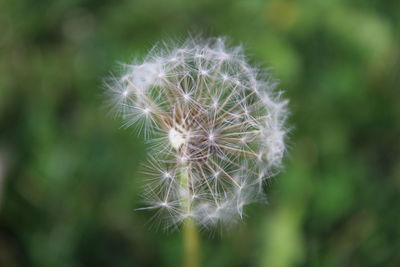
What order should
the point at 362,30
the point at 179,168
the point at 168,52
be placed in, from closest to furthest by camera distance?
the point at 179,168 → the point at 168,52 → the point at 362,30

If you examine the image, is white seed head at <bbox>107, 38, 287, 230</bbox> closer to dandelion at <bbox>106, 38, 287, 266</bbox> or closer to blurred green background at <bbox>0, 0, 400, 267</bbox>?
dandelion at <bbox>106, 38, 287, 266</bbox>

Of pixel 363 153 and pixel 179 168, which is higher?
pixel 363 153

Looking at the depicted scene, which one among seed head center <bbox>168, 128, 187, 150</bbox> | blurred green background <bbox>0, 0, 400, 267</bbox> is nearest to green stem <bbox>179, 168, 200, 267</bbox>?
seed head center <bbox>168, 128, 187, 150</bbox>

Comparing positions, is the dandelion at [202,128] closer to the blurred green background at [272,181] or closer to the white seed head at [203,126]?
the white seed head at [203,126]

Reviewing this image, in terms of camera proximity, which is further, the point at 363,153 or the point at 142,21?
the point at 363,153

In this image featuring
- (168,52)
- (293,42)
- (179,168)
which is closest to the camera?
(179,168)

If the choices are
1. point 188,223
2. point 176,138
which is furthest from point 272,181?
point 176,138

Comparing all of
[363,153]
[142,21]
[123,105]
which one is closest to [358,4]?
[363,153]

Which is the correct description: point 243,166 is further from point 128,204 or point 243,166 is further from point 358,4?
point 358,4

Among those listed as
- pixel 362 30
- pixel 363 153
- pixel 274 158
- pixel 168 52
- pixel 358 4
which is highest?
pixel 358 4
